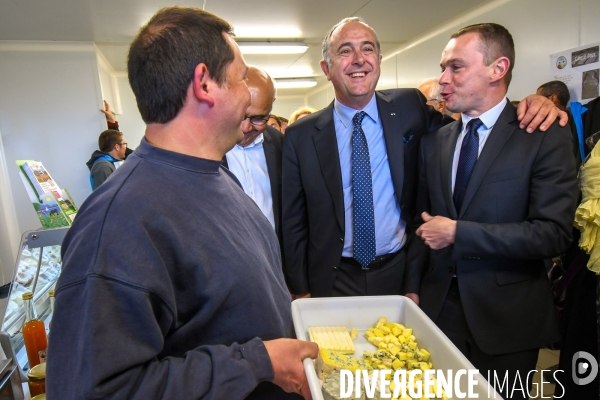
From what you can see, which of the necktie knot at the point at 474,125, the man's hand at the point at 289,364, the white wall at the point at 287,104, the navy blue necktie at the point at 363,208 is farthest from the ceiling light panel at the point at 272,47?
the white wall at the point at 287,104

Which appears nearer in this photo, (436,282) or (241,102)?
(241,102)

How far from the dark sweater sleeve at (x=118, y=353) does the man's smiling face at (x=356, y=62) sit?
133 cm

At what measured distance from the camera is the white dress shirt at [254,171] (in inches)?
71.6

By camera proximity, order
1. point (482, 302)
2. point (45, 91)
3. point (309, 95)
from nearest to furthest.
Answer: point (482, 302), point (45, 91), point (309, 95)

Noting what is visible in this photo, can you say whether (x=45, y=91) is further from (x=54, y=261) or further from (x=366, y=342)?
(x=366, y=342)

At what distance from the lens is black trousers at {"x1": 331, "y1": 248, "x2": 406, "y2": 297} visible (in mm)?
1702

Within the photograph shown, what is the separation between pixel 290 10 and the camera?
13.0 feet

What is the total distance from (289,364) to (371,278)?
0.98m

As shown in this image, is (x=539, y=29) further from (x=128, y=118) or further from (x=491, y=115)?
(x=128, y=118)

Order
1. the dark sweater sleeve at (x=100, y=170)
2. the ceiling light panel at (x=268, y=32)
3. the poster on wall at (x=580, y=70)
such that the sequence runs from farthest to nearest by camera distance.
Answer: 1. the ceiling light panel at (x=268, y=32)
2. the dark sweater sleeve at (x=100, y=170)
3. the poster on wall at (x=580, y=70)

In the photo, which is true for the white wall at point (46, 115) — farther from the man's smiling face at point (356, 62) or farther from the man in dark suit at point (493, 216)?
the man in dark suit at point (493, 216)

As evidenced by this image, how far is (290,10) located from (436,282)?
3.45 m

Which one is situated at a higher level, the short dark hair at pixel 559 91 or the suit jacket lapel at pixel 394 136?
the short dark hair at pixel 559 91

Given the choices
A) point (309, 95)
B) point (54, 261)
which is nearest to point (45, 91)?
point (54, 261)
